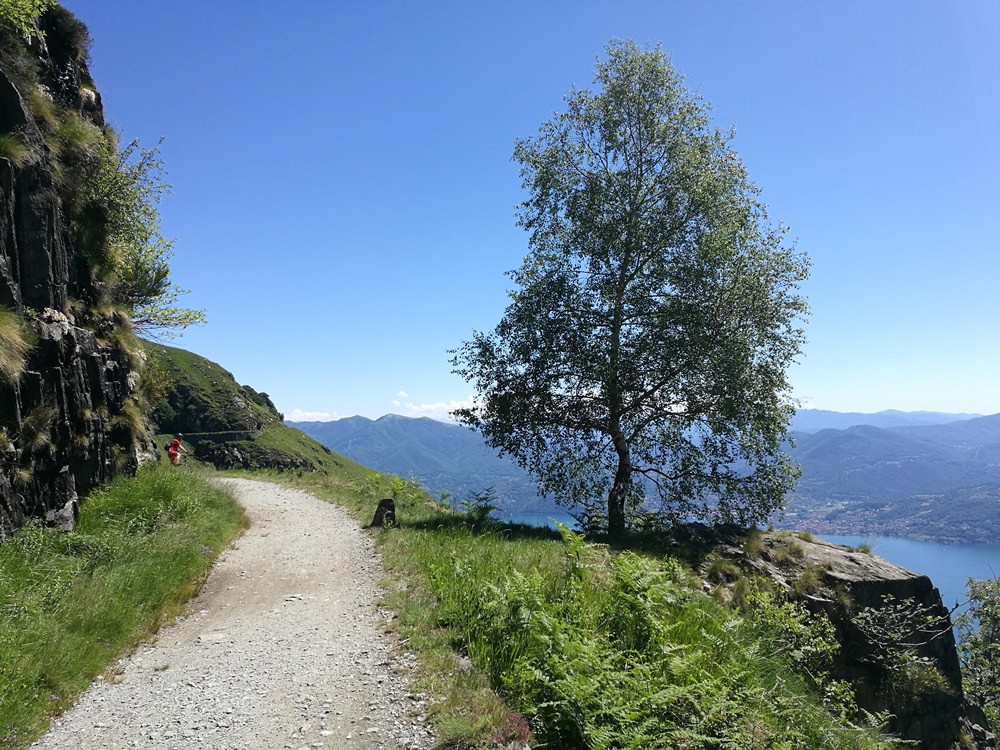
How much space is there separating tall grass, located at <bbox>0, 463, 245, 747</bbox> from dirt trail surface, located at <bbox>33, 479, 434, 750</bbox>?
13.8 inches

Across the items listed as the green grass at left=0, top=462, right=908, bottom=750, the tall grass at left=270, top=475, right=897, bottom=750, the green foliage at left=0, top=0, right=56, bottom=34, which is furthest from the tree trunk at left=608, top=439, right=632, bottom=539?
the green foliage at left=0, top=0, right=56, bottom=34

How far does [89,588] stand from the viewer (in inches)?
336

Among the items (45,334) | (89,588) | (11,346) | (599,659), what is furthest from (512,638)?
(45,334)

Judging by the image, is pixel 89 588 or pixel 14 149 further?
pixel 14 149

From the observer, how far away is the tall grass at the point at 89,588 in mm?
6355

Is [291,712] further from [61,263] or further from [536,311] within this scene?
[536,311]

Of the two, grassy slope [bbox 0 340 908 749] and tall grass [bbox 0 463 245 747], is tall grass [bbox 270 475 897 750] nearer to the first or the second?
grassy slope [bbox 0 340 908 749]

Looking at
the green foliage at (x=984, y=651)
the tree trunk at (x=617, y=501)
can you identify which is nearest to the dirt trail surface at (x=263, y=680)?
the tree trunk at (x=617, y=501)

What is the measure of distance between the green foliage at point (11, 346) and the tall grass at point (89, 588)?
114 inches

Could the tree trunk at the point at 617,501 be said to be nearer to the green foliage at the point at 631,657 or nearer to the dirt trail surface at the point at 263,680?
the green foliage at the point at 631,657

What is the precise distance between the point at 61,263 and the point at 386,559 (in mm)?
10843

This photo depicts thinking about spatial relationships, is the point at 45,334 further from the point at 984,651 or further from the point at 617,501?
the point at 984,651

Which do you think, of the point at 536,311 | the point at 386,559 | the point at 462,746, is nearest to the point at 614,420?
the point at 536,311

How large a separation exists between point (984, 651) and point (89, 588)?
4711 cm
